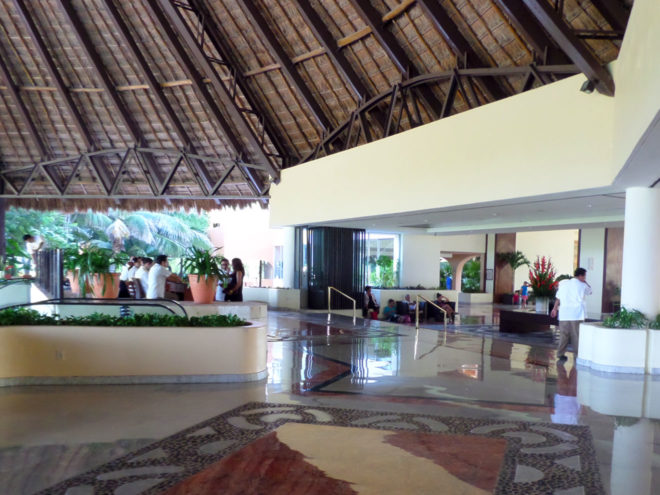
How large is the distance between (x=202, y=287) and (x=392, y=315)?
9.05 metres

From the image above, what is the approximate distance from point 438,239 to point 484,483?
694 inches

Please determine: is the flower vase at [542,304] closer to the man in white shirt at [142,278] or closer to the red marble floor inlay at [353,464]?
the man in white shirt at [142,278]

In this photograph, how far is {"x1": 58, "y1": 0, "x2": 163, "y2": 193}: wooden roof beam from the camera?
1372 cm

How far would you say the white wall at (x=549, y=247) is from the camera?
86.5 ft

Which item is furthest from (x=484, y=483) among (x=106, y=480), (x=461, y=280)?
(x=461, y=280)

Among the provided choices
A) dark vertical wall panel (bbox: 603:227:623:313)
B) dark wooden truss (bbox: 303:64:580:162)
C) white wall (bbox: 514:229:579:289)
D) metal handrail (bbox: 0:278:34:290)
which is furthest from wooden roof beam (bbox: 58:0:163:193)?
white wall (bbox: 514:229:579:289)

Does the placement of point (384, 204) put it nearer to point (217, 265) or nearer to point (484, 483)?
point (217, 265)

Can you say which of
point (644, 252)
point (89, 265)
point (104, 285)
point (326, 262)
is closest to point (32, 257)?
point (89, 265)

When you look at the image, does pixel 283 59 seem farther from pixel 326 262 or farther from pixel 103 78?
pixel 326 262

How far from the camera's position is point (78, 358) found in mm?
6570

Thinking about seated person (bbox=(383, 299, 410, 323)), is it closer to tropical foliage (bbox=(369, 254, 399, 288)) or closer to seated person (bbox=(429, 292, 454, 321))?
seated person (bbox=(429, 292, 454, 321))

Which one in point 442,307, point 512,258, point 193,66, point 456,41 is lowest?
point 442,307

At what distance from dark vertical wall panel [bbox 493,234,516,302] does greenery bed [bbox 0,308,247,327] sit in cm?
1951

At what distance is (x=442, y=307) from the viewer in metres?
17.5
